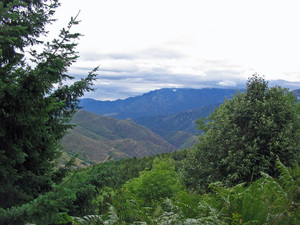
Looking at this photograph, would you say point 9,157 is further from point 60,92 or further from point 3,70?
point 60,92

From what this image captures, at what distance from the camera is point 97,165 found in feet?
22.2

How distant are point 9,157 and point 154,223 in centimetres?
376

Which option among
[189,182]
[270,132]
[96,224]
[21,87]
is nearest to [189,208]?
[96,224]

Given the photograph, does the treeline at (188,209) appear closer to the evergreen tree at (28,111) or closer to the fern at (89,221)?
the fern at (89,221)

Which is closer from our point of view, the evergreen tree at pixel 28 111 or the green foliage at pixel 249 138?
the evergreen tree at pixel 28 111

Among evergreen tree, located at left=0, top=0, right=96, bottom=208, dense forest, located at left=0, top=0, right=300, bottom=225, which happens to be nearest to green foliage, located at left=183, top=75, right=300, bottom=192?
dense forest, located at left=0, top=0, right=300, bottom=225

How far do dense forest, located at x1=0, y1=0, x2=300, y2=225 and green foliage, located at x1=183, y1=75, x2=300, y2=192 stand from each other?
0.07 metres

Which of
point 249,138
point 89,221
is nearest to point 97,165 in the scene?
point 89,221

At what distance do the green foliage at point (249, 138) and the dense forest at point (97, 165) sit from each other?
7 centimetres

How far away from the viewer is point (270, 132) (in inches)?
532

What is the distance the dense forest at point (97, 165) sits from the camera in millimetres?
4152

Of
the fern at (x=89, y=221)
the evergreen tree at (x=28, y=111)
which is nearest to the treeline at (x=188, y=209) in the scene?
the fern at (x=89, y=221)

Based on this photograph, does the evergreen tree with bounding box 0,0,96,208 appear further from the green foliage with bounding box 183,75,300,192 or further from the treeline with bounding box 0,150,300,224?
the green foliage with bounding box 183,75,300,192

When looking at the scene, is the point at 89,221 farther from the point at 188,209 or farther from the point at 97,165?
the point at 97,165
